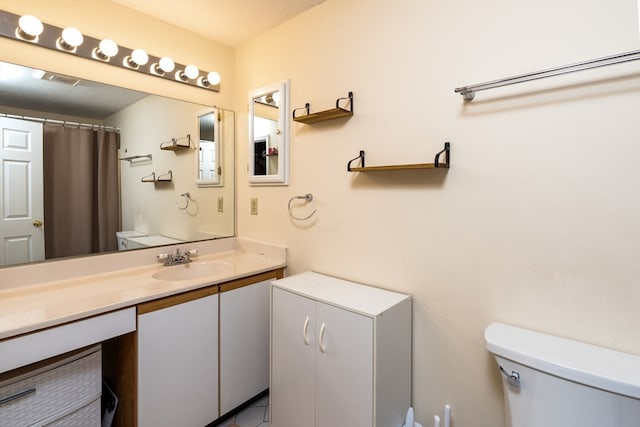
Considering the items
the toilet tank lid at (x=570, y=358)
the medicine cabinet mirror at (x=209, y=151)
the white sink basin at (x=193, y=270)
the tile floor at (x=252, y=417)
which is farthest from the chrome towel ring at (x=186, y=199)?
Result: the toilet tank lid at (x=570, y=358)

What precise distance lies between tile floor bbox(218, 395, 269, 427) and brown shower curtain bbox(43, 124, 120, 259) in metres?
1.21

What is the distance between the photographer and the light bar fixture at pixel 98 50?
55.3 inches

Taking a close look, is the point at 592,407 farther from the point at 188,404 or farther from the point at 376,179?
the point at 188,404

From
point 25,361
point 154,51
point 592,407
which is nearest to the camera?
point 592,407

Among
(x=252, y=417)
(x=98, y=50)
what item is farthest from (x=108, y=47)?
(x=252, y=417)

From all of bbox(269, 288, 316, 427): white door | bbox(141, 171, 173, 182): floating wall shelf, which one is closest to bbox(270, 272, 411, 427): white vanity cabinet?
bbox(269, 288, 316, 427): white door

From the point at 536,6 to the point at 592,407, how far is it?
1329mm

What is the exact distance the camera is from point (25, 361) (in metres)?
1.04

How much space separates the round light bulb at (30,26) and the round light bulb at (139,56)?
0.40 m

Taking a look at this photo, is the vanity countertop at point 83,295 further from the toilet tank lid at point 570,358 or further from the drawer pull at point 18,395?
the toilet tank lid at point 570,358

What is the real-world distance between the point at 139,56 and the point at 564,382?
8.12ft

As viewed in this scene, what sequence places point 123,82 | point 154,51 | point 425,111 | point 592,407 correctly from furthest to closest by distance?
1. point 154,51
2. point 123,82
3. point 425,111
4. point 592,407

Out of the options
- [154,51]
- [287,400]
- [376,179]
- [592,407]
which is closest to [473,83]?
[376,179]

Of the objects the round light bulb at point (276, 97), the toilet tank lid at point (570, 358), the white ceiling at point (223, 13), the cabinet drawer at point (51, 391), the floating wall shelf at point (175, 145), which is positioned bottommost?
the cabinet drawer at point (51, 391)
